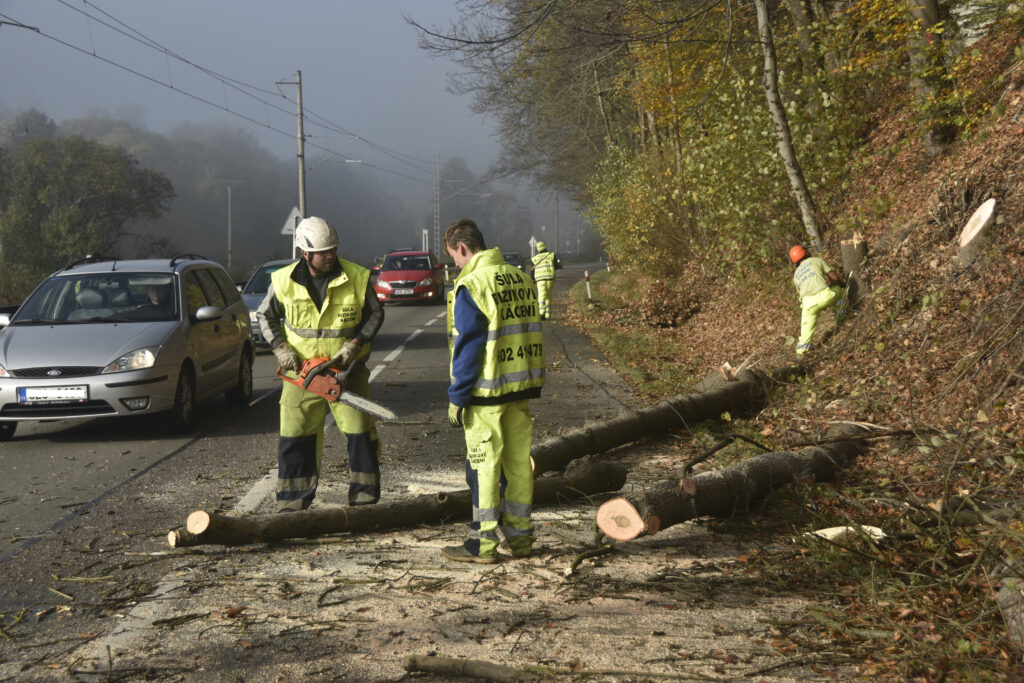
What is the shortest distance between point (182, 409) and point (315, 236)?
3874 mm

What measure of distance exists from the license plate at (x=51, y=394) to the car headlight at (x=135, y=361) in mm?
265

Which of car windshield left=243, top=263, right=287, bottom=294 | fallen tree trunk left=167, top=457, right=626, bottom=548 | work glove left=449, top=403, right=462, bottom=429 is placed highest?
car windshield left=243, top=263, right=287, bottom=294

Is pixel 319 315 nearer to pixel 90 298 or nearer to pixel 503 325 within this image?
pixel 503 325

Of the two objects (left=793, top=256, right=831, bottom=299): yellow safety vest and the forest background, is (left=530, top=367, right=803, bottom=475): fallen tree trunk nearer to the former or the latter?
the forest background

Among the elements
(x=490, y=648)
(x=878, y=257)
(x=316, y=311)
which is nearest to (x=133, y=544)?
(x=316, y=311)

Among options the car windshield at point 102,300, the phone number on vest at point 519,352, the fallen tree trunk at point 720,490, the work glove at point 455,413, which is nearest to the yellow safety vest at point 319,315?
the work glove at point 455,413

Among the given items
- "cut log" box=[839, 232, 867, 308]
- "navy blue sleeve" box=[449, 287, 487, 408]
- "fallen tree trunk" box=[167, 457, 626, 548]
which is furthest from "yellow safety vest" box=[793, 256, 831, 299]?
"navy blue sleeve" box=[449, 287, 487, 408]

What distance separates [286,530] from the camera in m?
5.23

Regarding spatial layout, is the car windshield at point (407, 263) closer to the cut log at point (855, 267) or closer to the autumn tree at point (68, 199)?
the cut log at point (855, 267)

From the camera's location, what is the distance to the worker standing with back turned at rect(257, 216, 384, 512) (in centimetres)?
599

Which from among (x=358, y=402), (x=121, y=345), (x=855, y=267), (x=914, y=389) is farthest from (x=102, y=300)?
(x=855, y=267)

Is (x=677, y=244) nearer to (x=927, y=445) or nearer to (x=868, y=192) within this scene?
(x=868, y=192)

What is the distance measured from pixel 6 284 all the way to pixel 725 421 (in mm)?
26185

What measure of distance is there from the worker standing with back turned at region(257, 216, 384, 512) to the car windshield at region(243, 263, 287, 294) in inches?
431
